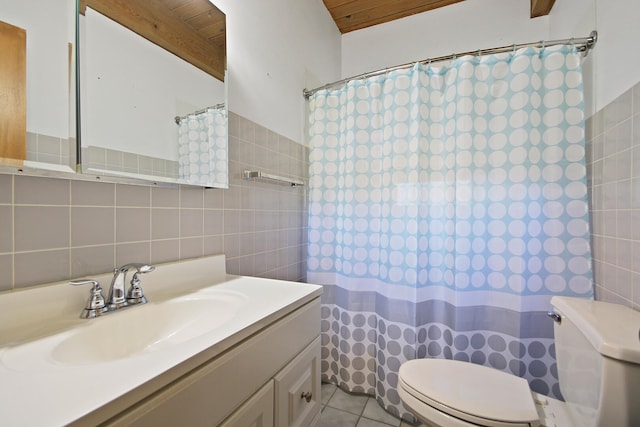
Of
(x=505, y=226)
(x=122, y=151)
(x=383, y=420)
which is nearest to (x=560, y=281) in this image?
(x=505, y=226)

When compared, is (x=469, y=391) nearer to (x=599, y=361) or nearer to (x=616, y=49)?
(x=599, y=361)

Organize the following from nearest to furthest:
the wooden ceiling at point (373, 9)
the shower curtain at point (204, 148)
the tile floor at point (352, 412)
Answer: the shower curtain at point (204, 148) → the tile floor at point (352, 412) → the wooden ceiling at point (373, 9)

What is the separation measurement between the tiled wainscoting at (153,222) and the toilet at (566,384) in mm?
882

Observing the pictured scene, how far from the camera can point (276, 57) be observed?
1506mm

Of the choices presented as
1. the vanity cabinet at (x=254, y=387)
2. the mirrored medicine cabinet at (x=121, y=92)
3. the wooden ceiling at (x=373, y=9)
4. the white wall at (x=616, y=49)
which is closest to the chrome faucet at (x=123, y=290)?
the mirrored medicine cabinet at (x=121, y=92)

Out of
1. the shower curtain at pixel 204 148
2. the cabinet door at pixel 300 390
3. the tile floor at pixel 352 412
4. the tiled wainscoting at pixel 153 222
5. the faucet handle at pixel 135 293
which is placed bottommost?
the tile floor at pixel 352 412

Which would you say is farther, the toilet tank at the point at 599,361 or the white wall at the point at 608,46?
the white wall at the point at 608,46

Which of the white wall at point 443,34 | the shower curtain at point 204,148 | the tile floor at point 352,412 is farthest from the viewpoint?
the white wall at point 443,34

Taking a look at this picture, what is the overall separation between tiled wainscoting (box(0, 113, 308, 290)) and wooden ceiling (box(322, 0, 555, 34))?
1.17 metres

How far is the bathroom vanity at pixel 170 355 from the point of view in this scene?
0.38m

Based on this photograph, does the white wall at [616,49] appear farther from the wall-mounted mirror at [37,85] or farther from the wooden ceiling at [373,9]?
the wall-mounted mirror at [37,85]

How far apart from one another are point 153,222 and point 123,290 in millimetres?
231

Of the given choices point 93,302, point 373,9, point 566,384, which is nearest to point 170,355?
point 93,302

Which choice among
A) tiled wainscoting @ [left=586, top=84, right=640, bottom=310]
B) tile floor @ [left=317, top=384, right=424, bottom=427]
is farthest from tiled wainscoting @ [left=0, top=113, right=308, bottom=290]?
tiled wainscoting @ [left=586, top=84, right=640, bottom=310]
